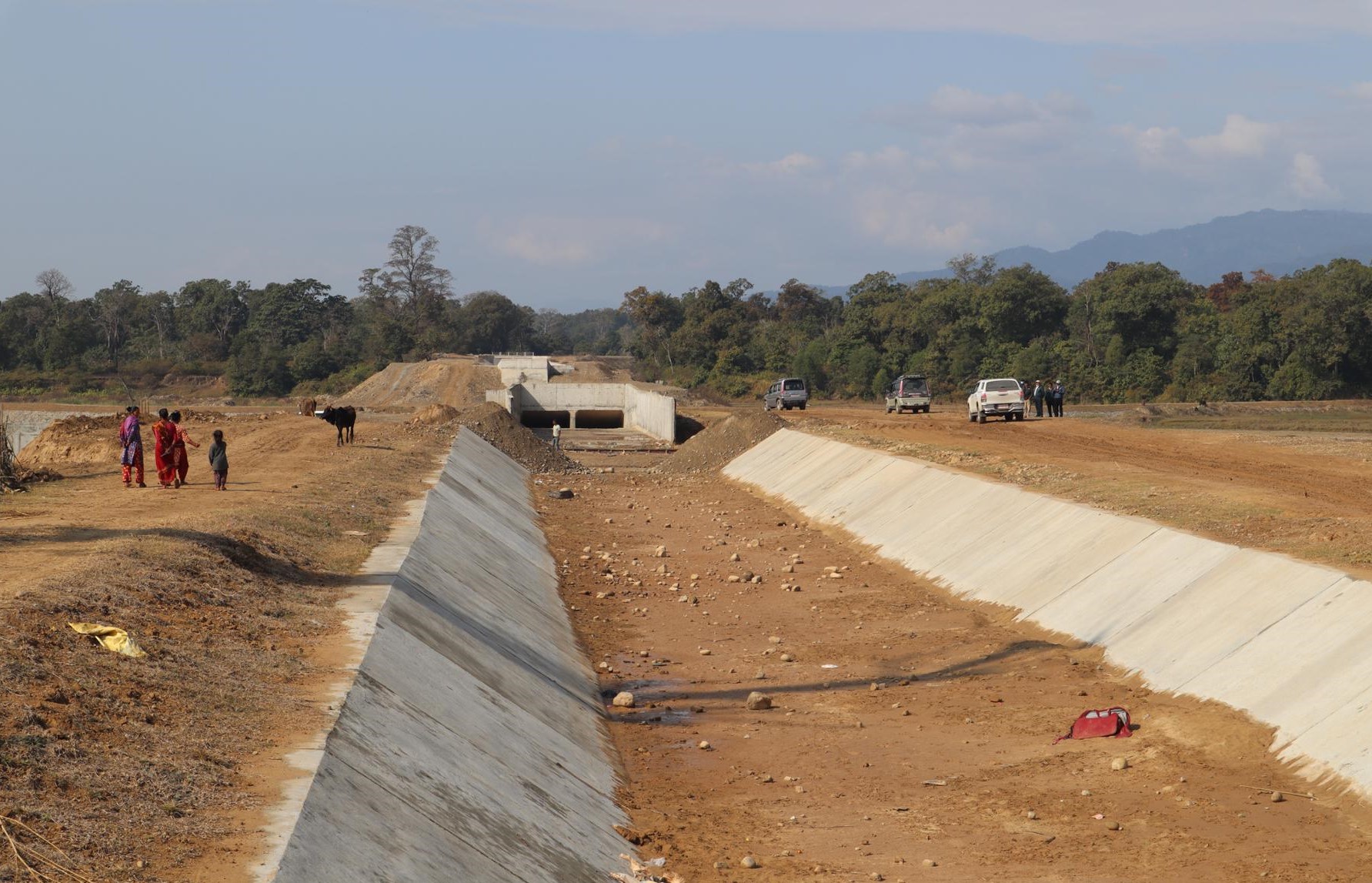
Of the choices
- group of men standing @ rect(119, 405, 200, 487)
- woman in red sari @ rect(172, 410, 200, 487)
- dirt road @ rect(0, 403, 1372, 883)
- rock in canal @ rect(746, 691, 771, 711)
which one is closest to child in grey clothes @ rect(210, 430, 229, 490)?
group of men standing @ rect(119, 405, 200, 487)

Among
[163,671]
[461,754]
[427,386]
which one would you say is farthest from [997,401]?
[427,386]

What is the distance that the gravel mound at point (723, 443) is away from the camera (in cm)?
4450

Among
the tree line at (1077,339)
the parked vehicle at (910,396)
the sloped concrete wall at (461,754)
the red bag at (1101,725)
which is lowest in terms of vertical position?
the red bag at (1101,725)

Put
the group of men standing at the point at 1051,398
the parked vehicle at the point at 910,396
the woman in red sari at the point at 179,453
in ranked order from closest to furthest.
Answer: the woman in red sari at the point at 179,453 < the group of men standing at the point at 1051,398 < the parked vehicle at the point at 910,396

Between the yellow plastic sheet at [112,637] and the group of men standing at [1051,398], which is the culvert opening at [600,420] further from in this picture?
the yellow plastic sheet at [112,637]

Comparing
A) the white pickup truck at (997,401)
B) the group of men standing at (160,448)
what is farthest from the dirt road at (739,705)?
the white pickup truck at (997,401)

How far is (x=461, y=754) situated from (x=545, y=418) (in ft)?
191

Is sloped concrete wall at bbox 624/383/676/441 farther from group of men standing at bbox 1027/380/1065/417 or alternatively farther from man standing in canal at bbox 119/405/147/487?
man standing in canal at bbox 119/405/147/487

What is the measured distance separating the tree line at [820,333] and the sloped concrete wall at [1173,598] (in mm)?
44356

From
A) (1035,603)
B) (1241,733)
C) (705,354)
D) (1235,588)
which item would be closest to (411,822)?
(1241,733)

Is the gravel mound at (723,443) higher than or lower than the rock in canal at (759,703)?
higher

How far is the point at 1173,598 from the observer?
14.8 m

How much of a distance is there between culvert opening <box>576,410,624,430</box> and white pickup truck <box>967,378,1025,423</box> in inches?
1032

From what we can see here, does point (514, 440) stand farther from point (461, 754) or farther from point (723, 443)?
point (461, 754)
